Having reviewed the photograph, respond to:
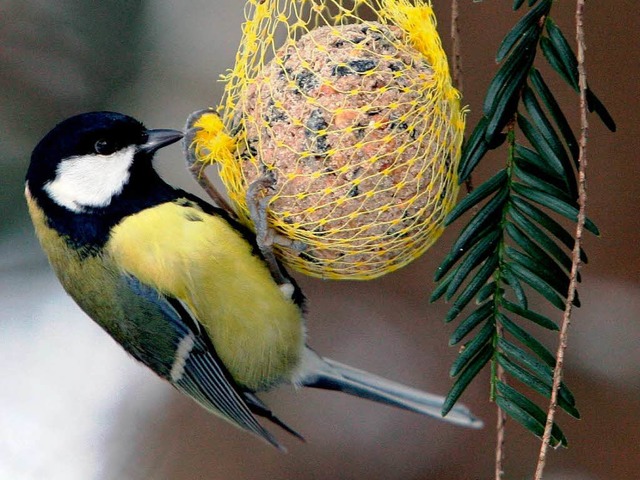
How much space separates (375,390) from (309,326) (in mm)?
389

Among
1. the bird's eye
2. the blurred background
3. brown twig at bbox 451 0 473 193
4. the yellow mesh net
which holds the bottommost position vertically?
the blurred background

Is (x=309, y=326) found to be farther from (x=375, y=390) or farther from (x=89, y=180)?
(x=89, y=180)

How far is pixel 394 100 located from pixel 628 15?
585 millimetres

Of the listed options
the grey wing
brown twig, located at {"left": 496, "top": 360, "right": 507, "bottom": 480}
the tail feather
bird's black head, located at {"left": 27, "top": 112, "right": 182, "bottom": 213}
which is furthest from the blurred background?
brown twig, located at {"left": 496, "top": 360, "right": 507, "bottom": 480}

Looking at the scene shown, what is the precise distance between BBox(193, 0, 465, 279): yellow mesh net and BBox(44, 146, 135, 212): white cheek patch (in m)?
0.23

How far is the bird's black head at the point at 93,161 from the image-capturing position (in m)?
1.16

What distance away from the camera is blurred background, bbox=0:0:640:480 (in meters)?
1.39

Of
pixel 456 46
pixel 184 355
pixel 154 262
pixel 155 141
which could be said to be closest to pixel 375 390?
pixel 184 355

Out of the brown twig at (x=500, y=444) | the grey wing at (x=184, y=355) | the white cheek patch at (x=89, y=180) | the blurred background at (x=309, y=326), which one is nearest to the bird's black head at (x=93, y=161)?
the white cheek patch at (x=89, y=180)

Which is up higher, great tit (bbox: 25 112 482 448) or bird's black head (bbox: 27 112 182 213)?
bird's black head (bbox: 27 112 182 213)

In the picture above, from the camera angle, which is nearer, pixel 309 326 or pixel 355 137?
pixel 355 137

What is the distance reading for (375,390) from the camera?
1.39m

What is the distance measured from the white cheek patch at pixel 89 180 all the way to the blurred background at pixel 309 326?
1.27 ft

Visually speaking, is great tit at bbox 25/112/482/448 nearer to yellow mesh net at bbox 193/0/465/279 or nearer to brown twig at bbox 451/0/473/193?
yellow mesh net at bbox 193/0/465/279
